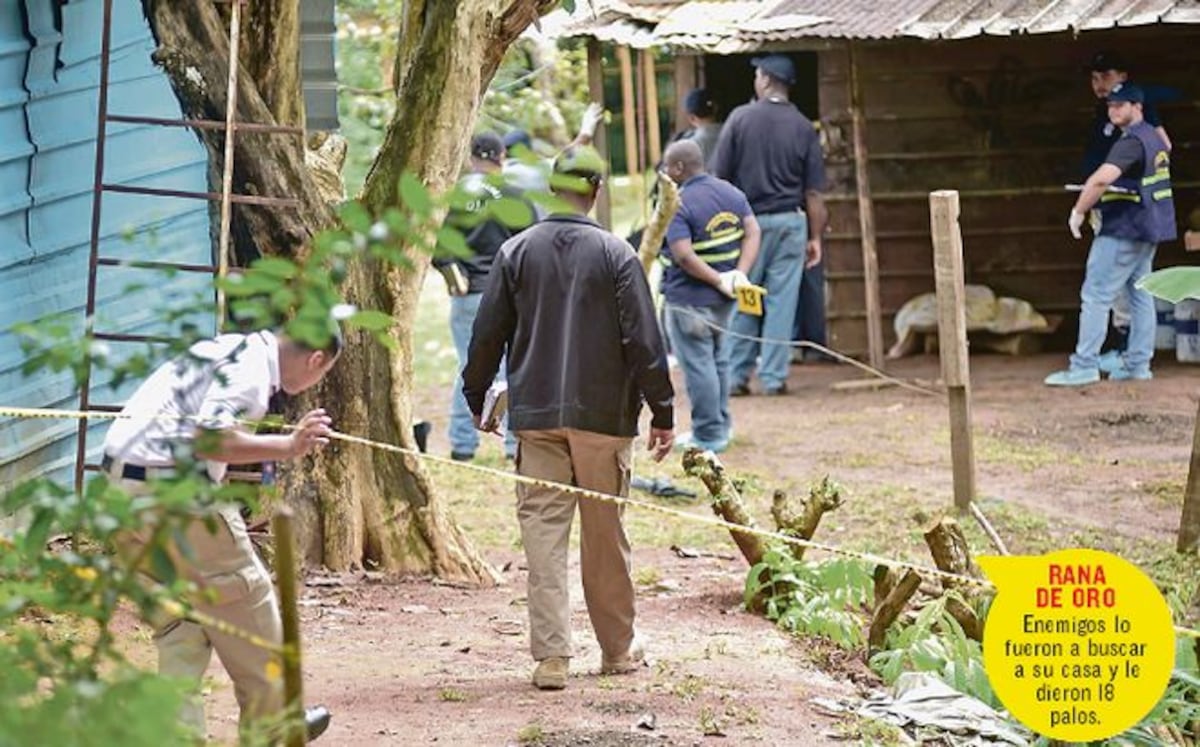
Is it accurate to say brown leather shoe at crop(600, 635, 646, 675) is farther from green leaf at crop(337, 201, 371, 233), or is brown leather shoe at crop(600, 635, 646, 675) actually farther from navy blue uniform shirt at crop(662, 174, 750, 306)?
navy blue uniform shirt at crop(662, 174, 750, 306)

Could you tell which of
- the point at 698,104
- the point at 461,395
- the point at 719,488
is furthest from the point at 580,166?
the point at 698,104

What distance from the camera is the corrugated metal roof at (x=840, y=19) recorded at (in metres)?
15.3

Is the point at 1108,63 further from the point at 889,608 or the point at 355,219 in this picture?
the point at 355,219

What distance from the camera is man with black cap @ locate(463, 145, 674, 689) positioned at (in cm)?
781

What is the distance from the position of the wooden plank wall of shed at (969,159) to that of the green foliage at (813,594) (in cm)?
939

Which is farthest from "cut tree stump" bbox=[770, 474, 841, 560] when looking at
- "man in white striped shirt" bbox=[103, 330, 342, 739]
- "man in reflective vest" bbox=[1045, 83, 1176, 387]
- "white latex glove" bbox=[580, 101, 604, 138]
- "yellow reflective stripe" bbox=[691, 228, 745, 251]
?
"man in reflective vest" bbox=[1045, 83, 1176, 387]

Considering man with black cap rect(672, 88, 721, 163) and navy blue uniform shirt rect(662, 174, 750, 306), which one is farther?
man with black cap rect(672, 88, 721, 163)

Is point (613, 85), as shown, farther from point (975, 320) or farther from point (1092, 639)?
point (1092, 639)

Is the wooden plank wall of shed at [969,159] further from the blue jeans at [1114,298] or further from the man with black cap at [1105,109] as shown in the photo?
the blue jeans at [1114,298]

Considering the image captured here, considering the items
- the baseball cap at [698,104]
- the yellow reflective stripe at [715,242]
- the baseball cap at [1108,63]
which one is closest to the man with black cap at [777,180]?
the baseball cap at [698,104]

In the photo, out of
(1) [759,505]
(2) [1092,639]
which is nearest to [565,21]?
(1) [759,505]

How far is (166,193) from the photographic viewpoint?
9516mm

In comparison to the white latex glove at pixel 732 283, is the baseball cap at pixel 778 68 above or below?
above

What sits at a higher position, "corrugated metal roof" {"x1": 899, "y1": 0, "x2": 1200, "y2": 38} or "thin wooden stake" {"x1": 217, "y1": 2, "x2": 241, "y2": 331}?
"corrugated metal roof" {"x1": 899, "y1": 0, "x2": 1200, "y2": 38}
